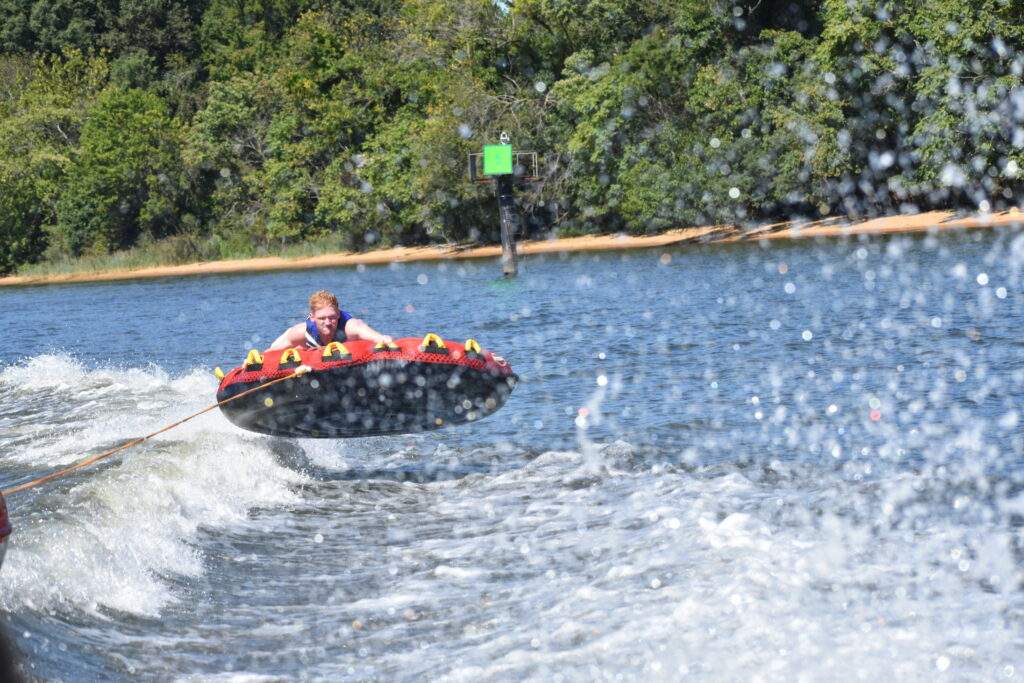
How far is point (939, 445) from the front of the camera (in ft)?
37.2

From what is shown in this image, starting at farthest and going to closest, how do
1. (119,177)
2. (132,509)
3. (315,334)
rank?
1. (119,177)
2. (315,334)
3. (132,509)

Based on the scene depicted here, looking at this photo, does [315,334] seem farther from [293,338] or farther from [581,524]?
[581,524]

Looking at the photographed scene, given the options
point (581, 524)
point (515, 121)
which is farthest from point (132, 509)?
point (515, 121)

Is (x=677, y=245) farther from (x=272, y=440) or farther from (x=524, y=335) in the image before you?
(x=272, y=440)

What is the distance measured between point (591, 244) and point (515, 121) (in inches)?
262

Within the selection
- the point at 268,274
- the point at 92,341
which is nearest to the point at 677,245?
the point at 268,274

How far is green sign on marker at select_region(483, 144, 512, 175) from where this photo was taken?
1622 inches

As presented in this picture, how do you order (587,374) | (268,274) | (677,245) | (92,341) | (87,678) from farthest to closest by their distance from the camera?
(268,274), (677,245), (92,341), (587,374), (87,678)

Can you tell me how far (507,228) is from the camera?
41.4 meters

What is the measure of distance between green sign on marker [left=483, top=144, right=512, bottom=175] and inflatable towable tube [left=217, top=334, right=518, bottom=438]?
2916cm

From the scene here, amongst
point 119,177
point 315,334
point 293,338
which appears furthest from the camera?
point 119,177

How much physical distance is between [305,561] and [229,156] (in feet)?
209

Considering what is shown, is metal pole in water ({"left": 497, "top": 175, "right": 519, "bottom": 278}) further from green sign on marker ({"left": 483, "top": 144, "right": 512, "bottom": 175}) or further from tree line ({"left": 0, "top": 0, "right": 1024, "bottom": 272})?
tree line ({"left": 0, "top": 0, "right": 1024, "bottom": 272})

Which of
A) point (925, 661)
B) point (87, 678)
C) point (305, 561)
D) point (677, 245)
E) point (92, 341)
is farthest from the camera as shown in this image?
point (677, 245)
